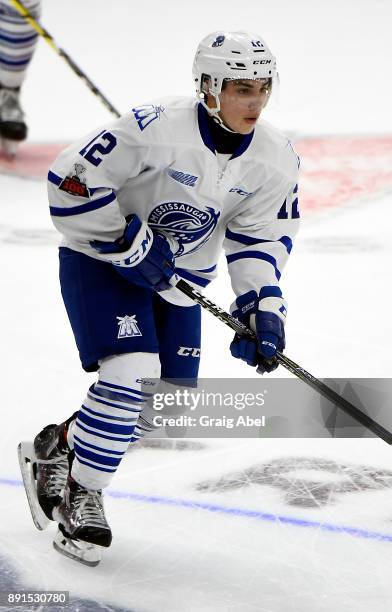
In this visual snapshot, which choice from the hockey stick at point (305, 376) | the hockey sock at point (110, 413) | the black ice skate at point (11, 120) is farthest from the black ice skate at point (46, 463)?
the black ice skate at point (11, 120)

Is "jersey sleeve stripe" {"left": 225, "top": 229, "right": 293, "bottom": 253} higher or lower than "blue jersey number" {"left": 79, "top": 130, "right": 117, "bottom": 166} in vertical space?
lower

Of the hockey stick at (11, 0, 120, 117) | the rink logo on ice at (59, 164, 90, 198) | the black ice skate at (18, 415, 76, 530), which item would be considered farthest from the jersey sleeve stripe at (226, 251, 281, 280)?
the hockey stick at (11, 0, 120, 117)

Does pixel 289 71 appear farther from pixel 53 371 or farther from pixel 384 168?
pixel 53 371

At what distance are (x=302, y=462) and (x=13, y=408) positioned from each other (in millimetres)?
900

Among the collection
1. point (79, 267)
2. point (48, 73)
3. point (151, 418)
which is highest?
point (79, 267)

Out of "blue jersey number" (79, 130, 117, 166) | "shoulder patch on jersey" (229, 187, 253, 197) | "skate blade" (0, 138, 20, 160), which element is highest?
"blue jersey number" (79, 130, 117, 166)

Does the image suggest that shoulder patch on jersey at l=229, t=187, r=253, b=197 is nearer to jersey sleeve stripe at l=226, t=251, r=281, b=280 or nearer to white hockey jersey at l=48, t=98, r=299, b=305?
white hockey jersey at l=48, t=98, r=299, b=305

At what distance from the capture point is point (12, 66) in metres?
6.54

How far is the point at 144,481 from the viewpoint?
3.14m

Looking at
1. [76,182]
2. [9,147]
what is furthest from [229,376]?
[9,147]

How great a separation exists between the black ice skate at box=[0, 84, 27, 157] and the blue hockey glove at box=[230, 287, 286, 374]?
391cm

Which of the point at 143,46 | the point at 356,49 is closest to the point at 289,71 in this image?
the point at 356,49

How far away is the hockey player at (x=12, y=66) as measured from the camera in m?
6.42

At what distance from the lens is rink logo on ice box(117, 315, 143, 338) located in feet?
8.91
